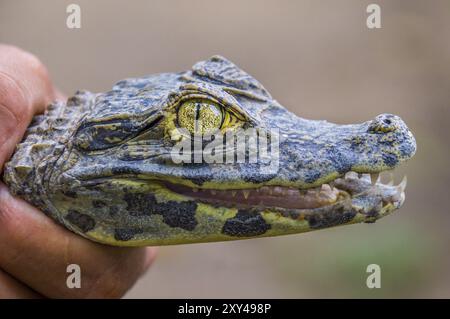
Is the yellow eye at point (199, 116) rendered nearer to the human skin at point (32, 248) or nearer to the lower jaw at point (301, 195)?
the lower jaw at point (301, 195)

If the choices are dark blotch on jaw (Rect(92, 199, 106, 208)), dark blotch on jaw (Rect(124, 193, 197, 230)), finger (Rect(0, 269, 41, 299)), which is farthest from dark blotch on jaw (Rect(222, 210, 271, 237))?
finger (Rect(0, 269, 41, 299))

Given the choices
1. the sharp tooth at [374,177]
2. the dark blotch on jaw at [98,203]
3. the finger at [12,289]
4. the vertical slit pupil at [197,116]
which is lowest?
the finger at [12,289]

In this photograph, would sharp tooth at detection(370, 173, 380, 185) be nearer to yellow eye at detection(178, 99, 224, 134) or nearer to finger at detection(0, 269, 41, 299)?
yellow eye at detection(178, 99, 224, 134)

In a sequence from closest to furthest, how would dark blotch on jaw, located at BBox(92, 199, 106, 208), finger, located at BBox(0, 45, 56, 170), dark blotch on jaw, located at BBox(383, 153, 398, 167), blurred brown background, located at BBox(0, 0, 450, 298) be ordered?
dark blotch on jaw, located at BBox(383, 153, 398, 167) → dark blotch on jaw, located at BBox(92, 199, 106, 208) → finger, located at BBox(0, 45, 56, 170) → blurred brown background, located at BBox(0, 0, 450, 298)

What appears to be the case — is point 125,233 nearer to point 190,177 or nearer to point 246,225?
point 190,177

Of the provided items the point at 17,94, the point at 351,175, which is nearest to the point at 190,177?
the point at 351,175

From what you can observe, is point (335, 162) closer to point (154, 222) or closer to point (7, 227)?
point (154, 222)

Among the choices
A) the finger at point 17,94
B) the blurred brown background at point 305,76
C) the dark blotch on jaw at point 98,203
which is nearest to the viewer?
the dark blotch on jaw at point 98,203

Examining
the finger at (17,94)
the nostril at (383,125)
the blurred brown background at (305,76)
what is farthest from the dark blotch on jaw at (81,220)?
the blurred brown background at (305,76)
